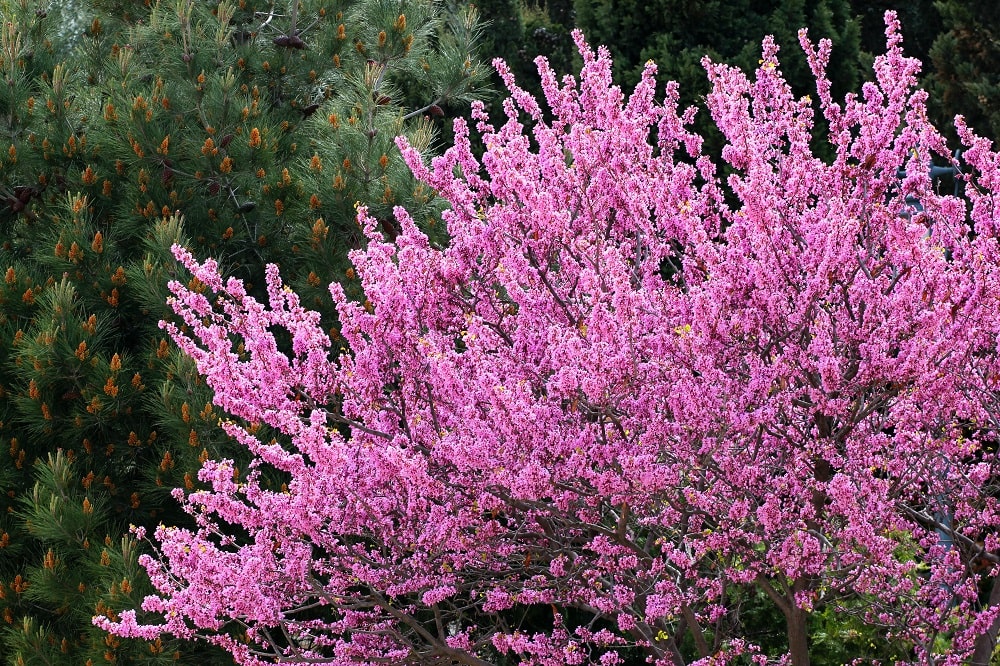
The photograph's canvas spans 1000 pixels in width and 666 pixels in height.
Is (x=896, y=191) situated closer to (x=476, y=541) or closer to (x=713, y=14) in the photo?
(x=476, y=541)

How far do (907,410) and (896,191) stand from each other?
1.17 m

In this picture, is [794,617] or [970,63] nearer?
[794,617]

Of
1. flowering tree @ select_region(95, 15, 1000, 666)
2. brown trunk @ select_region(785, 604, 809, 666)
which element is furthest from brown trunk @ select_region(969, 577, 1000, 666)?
brown trunk @ select_region(785, 604, 809, 666)

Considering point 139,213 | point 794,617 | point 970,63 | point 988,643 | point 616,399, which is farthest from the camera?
point 970,63

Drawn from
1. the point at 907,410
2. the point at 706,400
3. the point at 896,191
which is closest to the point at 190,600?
the point at 706,400

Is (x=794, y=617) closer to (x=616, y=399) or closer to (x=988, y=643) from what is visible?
(x=988, y=643)

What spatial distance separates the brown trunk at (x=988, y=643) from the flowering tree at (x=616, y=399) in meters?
0.01

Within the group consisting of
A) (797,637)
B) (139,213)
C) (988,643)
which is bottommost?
(988,643)

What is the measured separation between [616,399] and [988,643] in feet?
6.54

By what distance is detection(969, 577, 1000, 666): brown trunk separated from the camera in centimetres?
425

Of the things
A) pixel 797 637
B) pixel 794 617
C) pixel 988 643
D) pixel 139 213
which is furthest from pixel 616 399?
pixel 139 213

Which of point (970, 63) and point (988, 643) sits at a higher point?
point (970, 63)

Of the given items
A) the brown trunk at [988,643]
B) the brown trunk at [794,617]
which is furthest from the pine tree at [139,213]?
the brown trunk at [988,643]

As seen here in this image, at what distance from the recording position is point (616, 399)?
3.53 m
